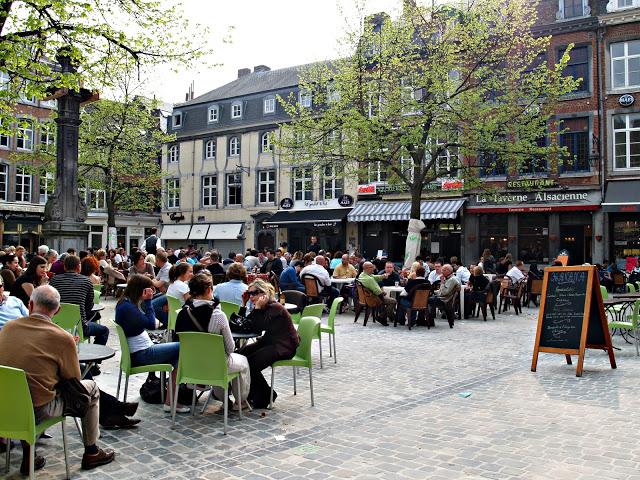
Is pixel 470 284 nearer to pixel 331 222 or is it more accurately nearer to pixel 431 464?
pixel 431 464

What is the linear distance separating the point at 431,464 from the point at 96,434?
2517 millimetres

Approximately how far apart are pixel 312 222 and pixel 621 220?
14.4 m

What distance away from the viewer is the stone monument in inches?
573

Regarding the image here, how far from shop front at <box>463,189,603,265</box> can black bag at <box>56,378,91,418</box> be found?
21076 millimetres

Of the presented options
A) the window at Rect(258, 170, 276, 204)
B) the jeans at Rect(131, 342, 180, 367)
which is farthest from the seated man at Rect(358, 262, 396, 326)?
the window at Rect(258, 170, 276, 204)

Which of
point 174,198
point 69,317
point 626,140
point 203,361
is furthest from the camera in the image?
point 174,198

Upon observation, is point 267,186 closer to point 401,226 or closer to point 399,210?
point 401,226

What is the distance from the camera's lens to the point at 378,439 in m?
4.98

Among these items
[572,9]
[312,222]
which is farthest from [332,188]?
[572,9]

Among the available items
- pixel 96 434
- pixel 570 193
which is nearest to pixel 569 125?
pixel 570 193

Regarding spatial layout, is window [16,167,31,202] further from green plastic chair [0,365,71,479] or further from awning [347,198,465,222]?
green plastic chair [0,365,71,479]

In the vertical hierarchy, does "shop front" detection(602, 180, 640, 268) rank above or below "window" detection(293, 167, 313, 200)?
below

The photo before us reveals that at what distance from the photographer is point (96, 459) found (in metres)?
4.26

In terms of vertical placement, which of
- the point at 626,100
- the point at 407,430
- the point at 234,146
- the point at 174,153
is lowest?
the point at 407,430
